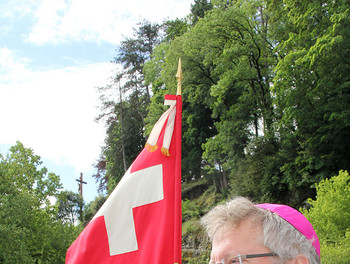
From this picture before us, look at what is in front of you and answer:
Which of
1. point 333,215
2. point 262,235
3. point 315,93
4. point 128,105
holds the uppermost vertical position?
point 128,105

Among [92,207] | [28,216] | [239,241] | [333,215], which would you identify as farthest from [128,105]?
[239,241]

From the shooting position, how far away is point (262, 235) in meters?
1.58

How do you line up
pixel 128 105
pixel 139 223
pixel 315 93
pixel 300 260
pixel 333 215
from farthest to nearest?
1. pixel 128 105
2. pixel 315 93
3. pixel 333 215
4. pixel 139 223
5. pixel 300 260

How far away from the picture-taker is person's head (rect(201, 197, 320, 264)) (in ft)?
5.05

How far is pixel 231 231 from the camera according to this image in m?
1.65

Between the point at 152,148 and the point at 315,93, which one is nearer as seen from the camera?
the point at 152,148

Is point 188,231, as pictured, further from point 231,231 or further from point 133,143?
point 231,231

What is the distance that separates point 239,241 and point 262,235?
94 mm

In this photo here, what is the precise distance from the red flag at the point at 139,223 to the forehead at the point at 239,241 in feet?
5.21

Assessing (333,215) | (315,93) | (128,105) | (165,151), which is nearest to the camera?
(165,151)

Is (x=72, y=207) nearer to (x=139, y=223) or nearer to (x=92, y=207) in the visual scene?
(x=92, y=207)

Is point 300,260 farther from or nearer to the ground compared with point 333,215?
nearer to the ground

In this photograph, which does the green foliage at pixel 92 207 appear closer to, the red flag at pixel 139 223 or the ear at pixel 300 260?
the red flag at pixel 139 223

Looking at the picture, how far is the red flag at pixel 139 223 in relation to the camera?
323 centimetres
